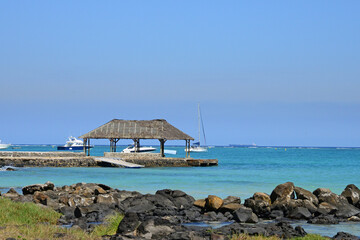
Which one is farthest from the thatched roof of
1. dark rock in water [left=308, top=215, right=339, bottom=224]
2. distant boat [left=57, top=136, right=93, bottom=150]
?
distant boat [left=57, top=136, right=93, bottom=150]

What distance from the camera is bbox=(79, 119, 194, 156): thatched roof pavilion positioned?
190ft

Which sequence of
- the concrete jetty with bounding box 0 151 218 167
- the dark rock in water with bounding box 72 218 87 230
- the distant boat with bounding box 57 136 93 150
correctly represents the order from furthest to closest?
1. the distant boat with bounding box 57 136 93 150
2. the concrete jetty with bounding box 0 151 218 167
3. the dark rock in water with bounding box 72 218 87 230

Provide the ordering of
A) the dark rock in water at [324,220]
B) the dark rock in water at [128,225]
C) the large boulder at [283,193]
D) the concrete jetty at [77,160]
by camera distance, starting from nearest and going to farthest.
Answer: the dark rock in water at [128,225] < the dark rock in water at [324,220] < the large boulder at [283,193] < the concrete jetty at [77,160]

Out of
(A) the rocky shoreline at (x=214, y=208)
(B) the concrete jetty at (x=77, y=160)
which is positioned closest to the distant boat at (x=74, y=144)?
(B) the concrete jetty at (x=77, y=160)

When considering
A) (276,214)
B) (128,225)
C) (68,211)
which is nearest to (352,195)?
(276,214)

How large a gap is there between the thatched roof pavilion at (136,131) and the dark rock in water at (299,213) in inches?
1492

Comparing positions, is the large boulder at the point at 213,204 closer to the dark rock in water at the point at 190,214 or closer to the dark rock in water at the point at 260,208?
the dark rock in water at the point at 190,214

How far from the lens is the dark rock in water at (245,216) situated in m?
18.8

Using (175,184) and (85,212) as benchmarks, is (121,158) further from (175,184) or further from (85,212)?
(85,212)

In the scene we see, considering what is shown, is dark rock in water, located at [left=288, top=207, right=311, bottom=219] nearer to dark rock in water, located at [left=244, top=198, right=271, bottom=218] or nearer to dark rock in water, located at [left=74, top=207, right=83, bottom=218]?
dark rock in water, located at [left=244, top=198, right=271, bottom=218]

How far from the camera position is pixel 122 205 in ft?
67.4

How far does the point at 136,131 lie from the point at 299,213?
1583 inches

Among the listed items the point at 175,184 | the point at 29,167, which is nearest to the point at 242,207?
the point at 175,184

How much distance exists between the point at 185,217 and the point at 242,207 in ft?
6.62
